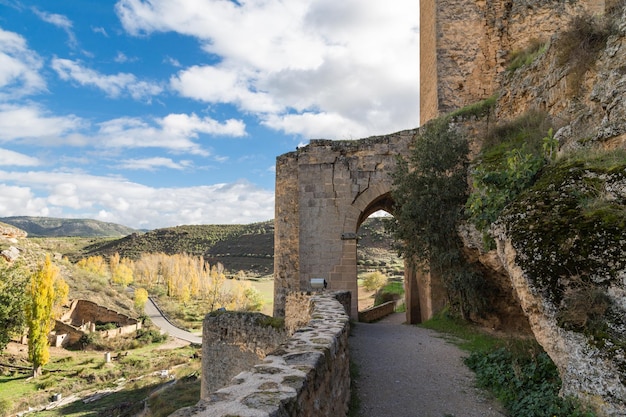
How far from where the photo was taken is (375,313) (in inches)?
661

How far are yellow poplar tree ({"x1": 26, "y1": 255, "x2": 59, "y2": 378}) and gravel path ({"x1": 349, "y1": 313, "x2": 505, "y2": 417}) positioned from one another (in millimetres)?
23167

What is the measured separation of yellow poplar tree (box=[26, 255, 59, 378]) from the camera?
24.2 meters

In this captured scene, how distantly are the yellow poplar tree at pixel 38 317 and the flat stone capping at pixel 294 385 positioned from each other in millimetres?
25530

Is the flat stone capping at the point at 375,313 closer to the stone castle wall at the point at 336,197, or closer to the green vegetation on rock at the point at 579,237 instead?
the stone castle wall at the point at 336,197

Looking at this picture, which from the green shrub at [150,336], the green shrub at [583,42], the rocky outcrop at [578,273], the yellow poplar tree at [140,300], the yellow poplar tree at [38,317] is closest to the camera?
the rocky outcrop at [578,273]

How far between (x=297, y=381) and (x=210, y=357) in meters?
8.98

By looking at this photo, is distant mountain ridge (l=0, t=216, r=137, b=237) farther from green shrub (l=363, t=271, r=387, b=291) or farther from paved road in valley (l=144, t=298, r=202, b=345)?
green shrub (l=363, t=271, r=387, b=291)

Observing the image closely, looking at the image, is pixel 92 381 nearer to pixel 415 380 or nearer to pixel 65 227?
pixel 415 380

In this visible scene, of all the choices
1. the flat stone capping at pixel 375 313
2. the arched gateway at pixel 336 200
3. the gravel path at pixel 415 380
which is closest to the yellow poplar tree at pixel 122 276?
the flat stone capping at pixel 375 313

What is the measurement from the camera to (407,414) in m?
4.52

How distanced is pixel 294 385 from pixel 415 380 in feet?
12.1

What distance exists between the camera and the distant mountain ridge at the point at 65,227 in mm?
151175

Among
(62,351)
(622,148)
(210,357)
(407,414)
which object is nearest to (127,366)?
(62,351)

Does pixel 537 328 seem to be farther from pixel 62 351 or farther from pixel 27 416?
pixel 62 351
